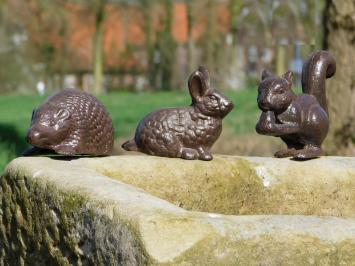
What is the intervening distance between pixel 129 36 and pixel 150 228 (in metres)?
32.7

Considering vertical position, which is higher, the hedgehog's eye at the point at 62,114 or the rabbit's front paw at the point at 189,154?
the hedgehog's eye at the point at 62,114

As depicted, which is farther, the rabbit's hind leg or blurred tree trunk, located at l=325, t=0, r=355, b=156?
blurred tree trunk, located at l=325, t=0, r=355, b=156

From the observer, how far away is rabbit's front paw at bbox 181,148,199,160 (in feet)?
11.1

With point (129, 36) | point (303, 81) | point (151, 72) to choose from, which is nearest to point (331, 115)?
point (303, 81)

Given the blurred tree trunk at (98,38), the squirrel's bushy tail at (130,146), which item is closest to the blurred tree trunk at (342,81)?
the squirrel's bushy tail at (130,146)

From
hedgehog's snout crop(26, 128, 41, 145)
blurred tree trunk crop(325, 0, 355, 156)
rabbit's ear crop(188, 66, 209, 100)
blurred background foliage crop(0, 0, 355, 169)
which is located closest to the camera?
hedgehog's snout crop(26, 128, 41, 145)

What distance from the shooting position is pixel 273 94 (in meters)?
3.38

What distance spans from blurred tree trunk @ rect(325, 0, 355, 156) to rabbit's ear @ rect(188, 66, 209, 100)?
304 cm

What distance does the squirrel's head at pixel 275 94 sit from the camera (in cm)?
338

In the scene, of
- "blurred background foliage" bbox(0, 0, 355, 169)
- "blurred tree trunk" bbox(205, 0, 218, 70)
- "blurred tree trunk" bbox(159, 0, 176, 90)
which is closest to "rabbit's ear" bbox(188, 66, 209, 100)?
"blurred background foliage" bbox(0, 0, 355, 169)

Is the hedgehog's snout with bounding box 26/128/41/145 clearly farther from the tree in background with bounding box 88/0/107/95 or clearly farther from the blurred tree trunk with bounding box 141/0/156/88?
the blurred tree trunk with bounding box 141/0/156/88

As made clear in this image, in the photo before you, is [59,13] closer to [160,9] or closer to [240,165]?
[160,9]

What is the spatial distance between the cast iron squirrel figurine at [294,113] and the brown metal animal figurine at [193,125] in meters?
0.17

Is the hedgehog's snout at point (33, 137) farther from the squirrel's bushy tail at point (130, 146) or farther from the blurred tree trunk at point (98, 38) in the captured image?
the blurred tree trunk at point (98, 38)
